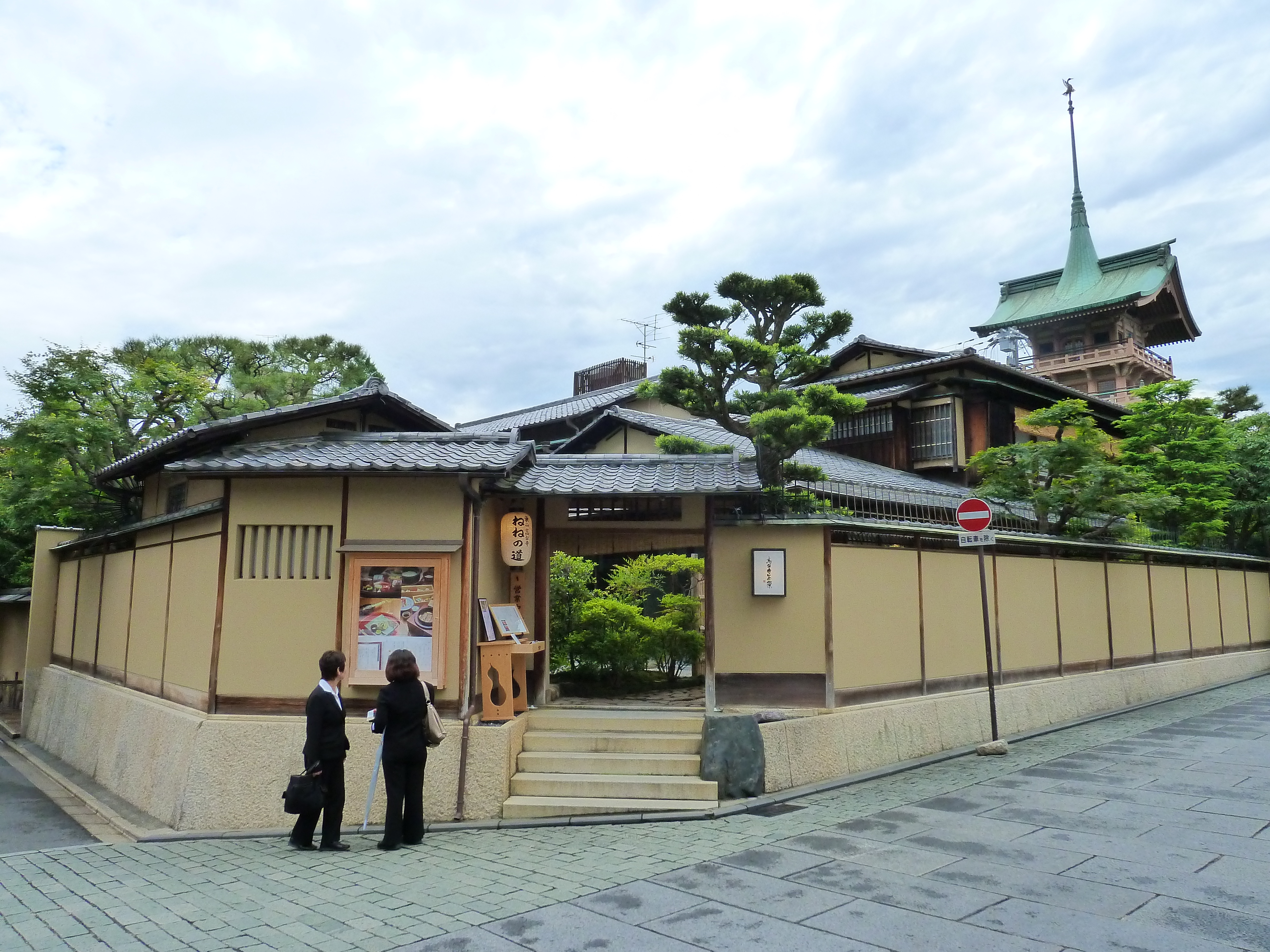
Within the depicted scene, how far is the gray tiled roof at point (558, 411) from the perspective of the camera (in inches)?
947

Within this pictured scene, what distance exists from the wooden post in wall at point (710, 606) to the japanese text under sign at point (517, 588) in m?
2.52

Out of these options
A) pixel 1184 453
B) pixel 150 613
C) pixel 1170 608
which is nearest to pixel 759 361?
pixel 150 613

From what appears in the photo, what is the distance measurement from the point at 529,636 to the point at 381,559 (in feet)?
7.62

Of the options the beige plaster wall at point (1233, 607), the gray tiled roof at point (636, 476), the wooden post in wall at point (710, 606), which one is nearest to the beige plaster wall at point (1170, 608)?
the beige plaster wall at point (1233, 607)

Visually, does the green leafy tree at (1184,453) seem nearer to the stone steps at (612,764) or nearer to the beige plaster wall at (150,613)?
the stone steps at (612,764)

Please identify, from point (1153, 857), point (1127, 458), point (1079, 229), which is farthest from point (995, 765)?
point (1079, 229)

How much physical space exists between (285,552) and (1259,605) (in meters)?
24.4

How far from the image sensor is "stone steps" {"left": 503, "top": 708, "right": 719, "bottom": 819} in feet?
28.5

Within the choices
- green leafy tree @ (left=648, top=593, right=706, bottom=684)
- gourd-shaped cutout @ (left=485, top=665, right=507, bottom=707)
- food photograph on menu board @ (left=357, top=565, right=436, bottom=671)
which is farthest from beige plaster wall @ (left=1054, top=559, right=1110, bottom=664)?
food photograph on menu board @ (left=357, top=565, right=436, bottom=671)

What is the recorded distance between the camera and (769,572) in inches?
399

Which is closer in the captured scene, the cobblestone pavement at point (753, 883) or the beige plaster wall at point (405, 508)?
the cobblestone pavement at point (753, 883)

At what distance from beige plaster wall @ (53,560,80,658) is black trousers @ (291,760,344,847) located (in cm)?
1092

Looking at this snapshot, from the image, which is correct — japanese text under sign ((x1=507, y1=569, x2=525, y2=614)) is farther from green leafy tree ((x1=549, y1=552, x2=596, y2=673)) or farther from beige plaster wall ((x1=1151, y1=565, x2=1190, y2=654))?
beige plaster wall ((x1=1151, y1=565, x2=1190, y2=654))

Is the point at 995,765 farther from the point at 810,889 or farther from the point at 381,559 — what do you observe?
the point at 381,559
